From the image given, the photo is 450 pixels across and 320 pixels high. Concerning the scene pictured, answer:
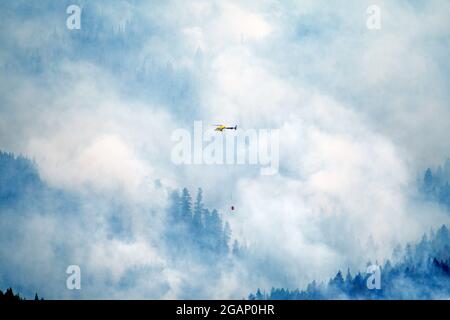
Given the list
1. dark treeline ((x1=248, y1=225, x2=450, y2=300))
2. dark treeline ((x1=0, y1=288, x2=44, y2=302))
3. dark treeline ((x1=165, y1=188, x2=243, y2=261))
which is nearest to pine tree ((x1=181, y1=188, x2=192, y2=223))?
dark treeline ((x1=165, y1=188, x2=243, y2=261))

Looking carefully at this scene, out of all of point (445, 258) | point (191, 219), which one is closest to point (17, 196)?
point (191, 219)

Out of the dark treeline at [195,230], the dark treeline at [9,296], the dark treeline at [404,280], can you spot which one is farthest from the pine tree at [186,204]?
the dark treeline at [9,296]

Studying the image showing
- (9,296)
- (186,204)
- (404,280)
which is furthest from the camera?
(186,204)

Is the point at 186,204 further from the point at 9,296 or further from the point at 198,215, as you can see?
the point at 9,296

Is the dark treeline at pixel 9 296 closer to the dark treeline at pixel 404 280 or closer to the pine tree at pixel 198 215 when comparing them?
the pine tree at pixel 198 215

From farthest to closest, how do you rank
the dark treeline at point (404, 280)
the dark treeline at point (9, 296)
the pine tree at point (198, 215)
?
the pine tree at point (198, 215) < the dark treeline at point (404, 280) < the dark treeline at point (9, 296)

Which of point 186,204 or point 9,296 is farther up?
point 186,204

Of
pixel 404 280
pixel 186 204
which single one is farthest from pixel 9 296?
pixel 404 280

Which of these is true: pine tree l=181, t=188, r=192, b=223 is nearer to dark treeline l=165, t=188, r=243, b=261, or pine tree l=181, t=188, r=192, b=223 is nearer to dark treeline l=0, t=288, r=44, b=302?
dark treeline l=165, t=188, r=243, b=261

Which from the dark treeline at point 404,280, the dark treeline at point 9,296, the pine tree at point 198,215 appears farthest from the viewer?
the pine tree at point 198,215
